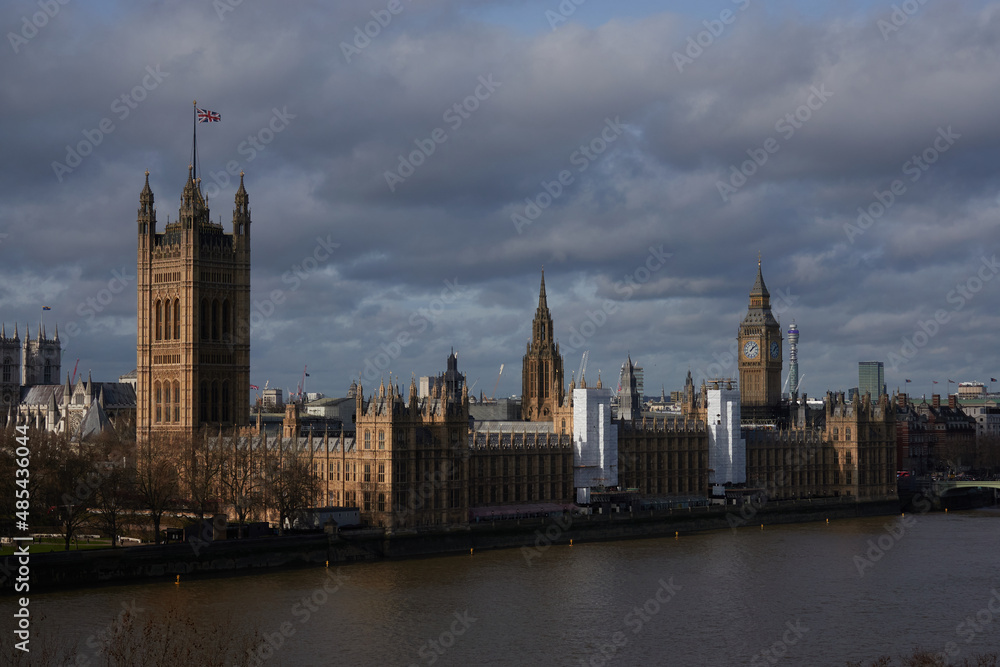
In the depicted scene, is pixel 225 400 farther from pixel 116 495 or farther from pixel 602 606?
pixel 602 606

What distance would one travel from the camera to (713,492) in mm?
141250

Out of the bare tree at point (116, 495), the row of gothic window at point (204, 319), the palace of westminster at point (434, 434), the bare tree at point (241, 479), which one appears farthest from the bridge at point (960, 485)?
the bare tree at point (116, 495)

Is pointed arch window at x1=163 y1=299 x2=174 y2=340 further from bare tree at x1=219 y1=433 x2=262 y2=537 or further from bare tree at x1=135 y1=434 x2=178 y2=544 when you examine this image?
bare tree at x1=135 y1=434 x2=178 y2=544

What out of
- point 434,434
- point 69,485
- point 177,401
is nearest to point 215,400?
point 177,401

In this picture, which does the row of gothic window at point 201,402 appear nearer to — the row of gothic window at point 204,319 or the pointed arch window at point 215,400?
the pointed arch window at point 215,400

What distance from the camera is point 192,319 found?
415 ft

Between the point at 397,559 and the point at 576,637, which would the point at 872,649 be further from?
the point at 397,559

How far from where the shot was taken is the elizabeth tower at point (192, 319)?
127 metres

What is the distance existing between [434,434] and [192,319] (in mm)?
29815

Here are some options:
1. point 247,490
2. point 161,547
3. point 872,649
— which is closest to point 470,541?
point 247,490

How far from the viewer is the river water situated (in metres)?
68.8

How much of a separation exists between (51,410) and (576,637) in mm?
113345

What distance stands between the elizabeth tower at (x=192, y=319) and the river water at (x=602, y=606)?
36340 mm

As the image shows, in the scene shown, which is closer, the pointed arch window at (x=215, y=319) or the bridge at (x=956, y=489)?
the pointed arch window at (x=215, y=319)
